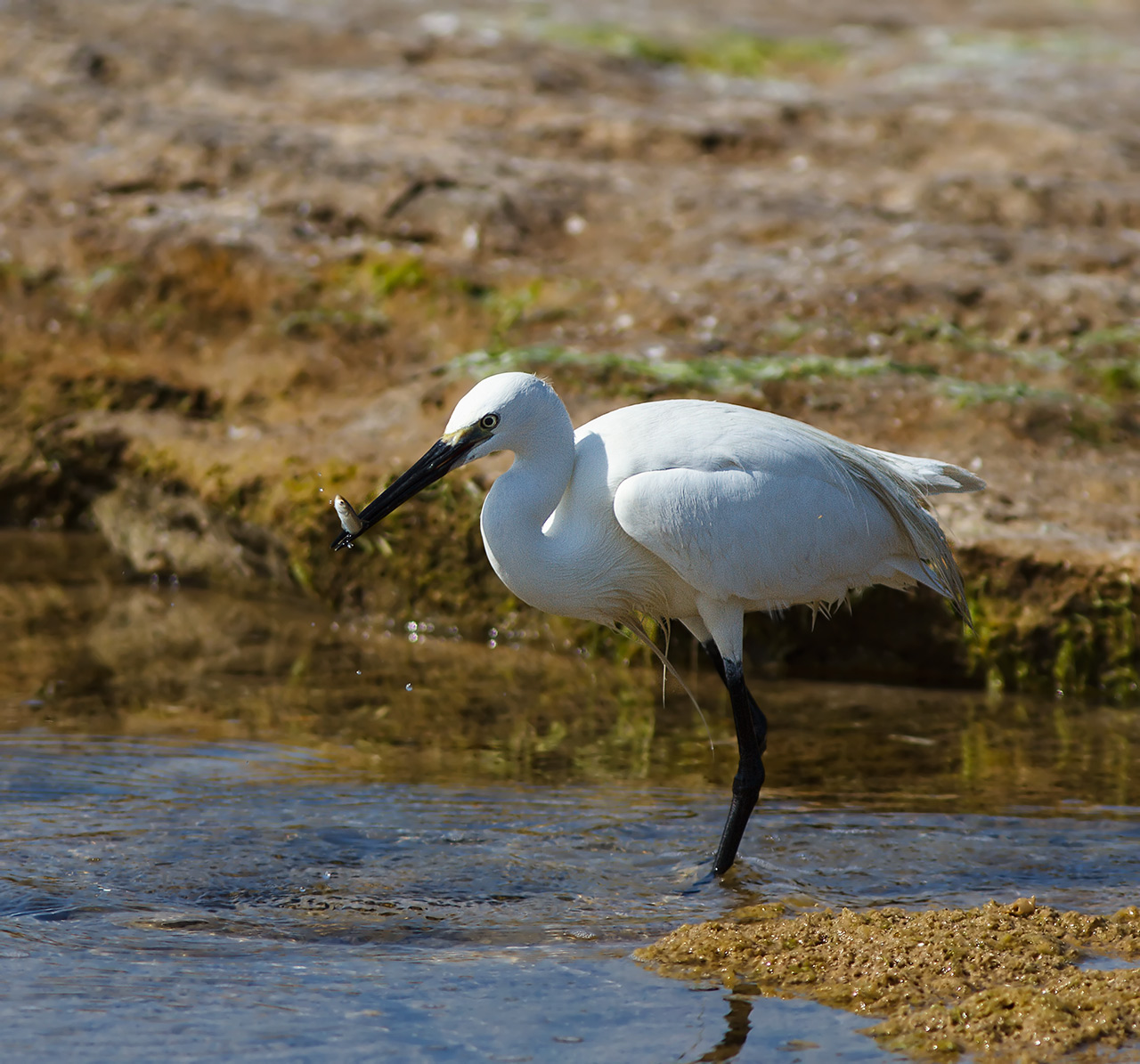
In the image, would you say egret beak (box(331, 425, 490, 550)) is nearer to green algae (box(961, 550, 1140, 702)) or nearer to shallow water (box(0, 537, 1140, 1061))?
shallow water (box(0, 537, 1140, 1061))

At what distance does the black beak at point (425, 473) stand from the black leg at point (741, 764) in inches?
51.5

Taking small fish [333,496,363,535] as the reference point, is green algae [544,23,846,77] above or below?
above

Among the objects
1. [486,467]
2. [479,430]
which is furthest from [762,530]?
[486,467]

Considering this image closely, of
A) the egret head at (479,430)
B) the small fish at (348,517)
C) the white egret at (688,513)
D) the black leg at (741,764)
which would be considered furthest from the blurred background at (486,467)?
the egret head at (479,430)

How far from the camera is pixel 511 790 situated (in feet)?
19.5

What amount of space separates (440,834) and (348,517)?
1.32 metres

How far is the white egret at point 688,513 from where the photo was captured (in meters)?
4.95

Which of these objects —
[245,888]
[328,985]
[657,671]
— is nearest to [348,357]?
[657,671]

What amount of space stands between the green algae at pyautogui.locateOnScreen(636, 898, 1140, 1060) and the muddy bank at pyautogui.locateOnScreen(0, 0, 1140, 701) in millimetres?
3219

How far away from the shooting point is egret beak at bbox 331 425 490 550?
190 inches

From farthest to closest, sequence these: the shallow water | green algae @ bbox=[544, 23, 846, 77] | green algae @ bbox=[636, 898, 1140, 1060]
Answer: green algae @ bbox=[544, 23, 846, 77]
the shallow water
green algae @ bbox=[636, 898, 1140, 1060]

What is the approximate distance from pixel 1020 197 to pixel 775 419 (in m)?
6.88

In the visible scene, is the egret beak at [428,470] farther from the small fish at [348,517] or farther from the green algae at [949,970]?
the green algae at [949,970]

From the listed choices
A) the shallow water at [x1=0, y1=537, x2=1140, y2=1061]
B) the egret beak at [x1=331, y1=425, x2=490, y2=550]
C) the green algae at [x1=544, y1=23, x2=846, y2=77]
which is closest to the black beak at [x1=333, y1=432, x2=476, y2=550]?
the egret beak at [x1=331, y1=425, x2=490, y2=550]
